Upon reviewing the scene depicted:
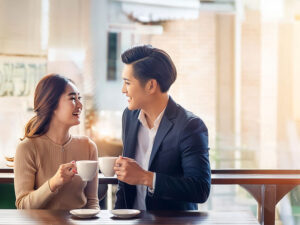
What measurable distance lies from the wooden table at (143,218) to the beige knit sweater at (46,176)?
107 mm

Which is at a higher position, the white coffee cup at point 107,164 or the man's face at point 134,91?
the man's face at point 134,91

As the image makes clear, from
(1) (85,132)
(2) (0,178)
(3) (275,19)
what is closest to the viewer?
(2) (0,178)

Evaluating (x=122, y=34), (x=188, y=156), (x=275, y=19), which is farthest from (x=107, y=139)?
(x=188, y=156)

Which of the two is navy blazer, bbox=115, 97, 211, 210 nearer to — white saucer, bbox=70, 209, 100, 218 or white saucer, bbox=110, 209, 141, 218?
white saucer, bbox=110, 209, 141, 218

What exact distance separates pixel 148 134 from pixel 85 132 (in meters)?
2.08

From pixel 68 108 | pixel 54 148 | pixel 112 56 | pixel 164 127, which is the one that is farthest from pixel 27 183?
pixel 112 56

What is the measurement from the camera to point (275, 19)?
5125 millimetres

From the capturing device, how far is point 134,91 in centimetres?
Answer: 225

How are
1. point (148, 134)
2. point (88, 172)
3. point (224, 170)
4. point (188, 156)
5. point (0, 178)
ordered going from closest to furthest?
point (88, 172) < point (188, 156) < point (148, 134) < point (0, 178) < point (224, 170)

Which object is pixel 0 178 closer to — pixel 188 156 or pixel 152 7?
pixel 188 156

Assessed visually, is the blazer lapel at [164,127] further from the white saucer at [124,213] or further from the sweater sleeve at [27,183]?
the sweater sleeve at [27,183]

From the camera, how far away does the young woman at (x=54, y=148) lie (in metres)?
2.23

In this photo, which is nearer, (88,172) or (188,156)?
(88,172)

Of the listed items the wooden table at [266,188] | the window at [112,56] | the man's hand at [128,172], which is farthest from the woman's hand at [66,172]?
the window at [112,56]
